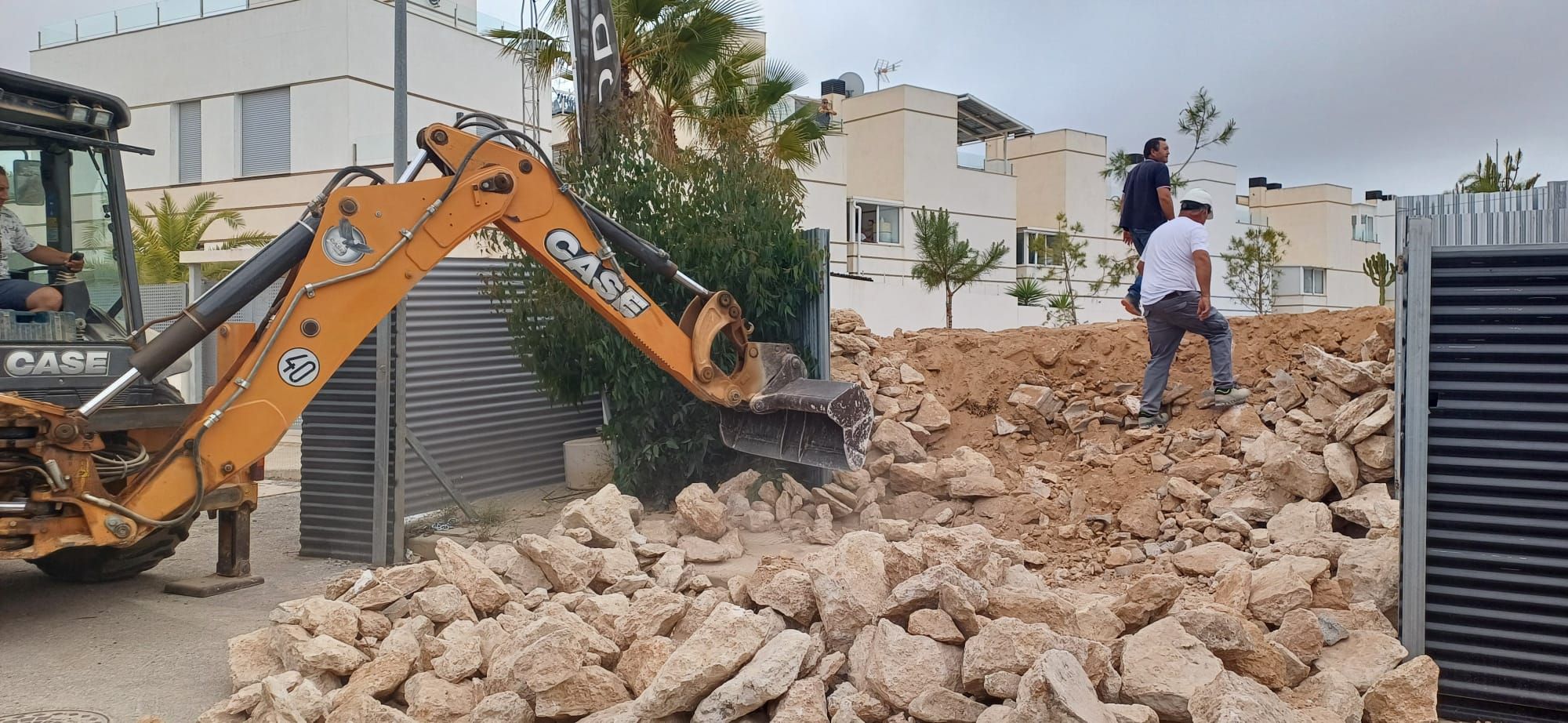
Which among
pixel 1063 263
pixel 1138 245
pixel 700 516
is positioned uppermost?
pixel 1063 263

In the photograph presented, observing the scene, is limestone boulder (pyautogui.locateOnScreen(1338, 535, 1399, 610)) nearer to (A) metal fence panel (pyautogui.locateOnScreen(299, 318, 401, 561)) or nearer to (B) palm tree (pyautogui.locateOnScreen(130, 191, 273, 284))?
(A) metal fence panel (pyautogui.locateOnScreen(299, 318, 401, 561))

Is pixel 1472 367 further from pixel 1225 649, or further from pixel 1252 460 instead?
pixel 1252 460

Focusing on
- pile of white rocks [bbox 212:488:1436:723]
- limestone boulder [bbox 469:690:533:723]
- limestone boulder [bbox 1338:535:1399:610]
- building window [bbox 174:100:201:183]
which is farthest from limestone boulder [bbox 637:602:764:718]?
building window [bbox 174:100:201:183]

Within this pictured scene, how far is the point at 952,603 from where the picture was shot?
4352 mm

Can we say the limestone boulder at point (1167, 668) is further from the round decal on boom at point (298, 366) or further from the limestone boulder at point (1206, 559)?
the round decal on boom at point (298, 366)

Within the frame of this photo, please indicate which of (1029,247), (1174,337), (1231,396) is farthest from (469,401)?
(1029,247)

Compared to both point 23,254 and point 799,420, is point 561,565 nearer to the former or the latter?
point 799,420

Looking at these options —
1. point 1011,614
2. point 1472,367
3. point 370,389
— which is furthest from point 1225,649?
point 370,389

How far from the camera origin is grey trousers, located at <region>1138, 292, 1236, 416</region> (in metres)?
7.95

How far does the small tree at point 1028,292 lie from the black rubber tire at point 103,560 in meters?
15.3

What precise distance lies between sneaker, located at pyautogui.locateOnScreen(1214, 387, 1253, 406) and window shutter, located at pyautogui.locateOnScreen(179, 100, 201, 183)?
20.0m

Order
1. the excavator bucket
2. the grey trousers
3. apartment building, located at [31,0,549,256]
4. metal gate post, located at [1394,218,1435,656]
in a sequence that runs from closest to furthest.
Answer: metal gate post, located at [1394,218,1435,656]
the excavator bucket
the grey trousers
apartment building, located at [31,0,549,256]

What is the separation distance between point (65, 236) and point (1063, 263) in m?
18.8

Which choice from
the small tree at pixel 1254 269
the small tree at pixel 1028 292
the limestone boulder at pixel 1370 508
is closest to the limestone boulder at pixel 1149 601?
the limestone boulder at pixel 1370 508
